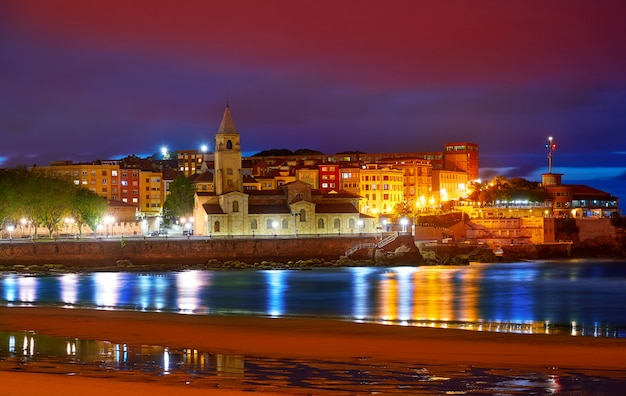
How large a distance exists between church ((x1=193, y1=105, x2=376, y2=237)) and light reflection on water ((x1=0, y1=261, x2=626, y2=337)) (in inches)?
789

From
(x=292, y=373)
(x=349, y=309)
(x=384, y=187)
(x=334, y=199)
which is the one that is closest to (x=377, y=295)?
(x=349, y=309)

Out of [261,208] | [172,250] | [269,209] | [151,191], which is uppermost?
[151,191]

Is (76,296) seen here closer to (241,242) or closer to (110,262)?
(110,262)

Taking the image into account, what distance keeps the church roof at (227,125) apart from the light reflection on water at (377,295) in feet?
95.8

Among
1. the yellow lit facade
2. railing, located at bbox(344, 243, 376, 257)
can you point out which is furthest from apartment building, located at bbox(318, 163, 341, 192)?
railing, located at bbox(344, 243, 376, 257)

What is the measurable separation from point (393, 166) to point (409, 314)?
4434 inches

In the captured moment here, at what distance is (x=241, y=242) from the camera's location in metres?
78.8

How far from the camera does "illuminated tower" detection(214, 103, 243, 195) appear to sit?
93.5 m

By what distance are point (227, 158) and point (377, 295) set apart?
4840 centimetres

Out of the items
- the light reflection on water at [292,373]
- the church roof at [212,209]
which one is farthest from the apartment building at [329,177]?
the light reflection on water at [292,373]

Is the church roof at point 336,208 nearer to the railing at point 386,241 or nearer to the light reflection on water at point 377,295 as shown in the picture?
the railing at point 386,241

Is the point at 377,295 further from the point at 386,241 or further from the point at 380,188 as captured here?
the point at 380,188

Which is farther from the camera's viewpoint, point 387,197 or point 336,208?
point 387,197

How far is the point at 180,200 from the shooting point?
11212 centimetres
